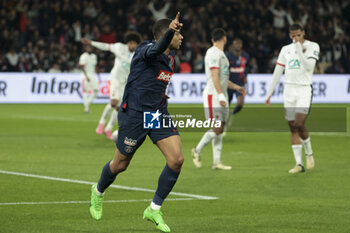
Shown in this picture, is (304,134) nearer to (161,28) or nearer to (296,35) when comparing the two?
(296,35)

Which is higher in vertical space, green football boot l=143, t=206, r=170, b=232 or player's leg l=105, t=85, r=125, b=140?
green football boot l=143, t=206, r=170, b=232

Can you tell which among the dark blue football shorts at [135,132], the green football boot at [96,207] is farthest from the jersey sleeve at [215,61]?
the green football boot at [96,207]

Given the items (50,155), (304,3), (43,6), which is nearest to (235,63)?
(50,155)

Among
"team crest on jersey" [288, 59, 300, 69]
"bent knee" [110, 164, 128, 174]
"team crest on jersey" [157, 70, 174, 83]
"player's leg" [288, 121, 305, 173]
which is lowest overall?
"player's leg" [288, 121, 305, 173]

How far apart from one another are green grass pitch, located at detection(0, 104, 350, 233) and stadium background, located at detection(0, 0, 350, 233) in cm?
2

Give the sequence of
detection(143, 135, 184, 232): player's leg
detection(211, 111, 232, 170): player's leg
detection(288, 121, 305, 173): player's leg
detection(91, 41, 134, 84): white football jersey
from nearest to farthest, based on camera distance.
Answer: detection(143, 135, 184, 232): player's leg < detection(288, 121, 305, 173): player's leg < detection(211, 111, 232, 170): player's leg < detection(91, 41, 134, 84): white football jersey

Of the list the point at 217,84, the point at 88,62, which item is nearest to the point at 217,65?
the point at 217,84

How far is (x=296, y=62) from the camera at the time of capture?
41.6 feet

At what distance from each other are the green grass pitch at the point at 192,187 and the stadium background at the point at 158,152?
0.02 metres

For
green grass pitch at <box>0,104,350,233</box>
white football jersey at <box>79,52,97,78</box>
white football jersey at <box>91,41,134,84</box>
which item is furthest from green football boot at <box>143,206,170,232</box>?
white football jersey at <box>79,52,97,78</box>

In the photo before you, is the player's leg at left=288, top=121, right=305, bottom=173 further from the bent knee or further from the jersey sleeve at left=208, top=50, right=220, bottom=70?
the bent knee

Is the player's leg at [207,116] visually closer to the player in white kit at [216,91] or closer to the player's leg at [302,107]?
the player in white kit at [216,91]

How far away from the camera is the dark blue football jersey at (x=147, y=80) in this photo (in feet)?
26.3

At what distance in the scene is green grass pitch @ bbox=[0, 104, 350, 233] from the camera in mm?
8258
